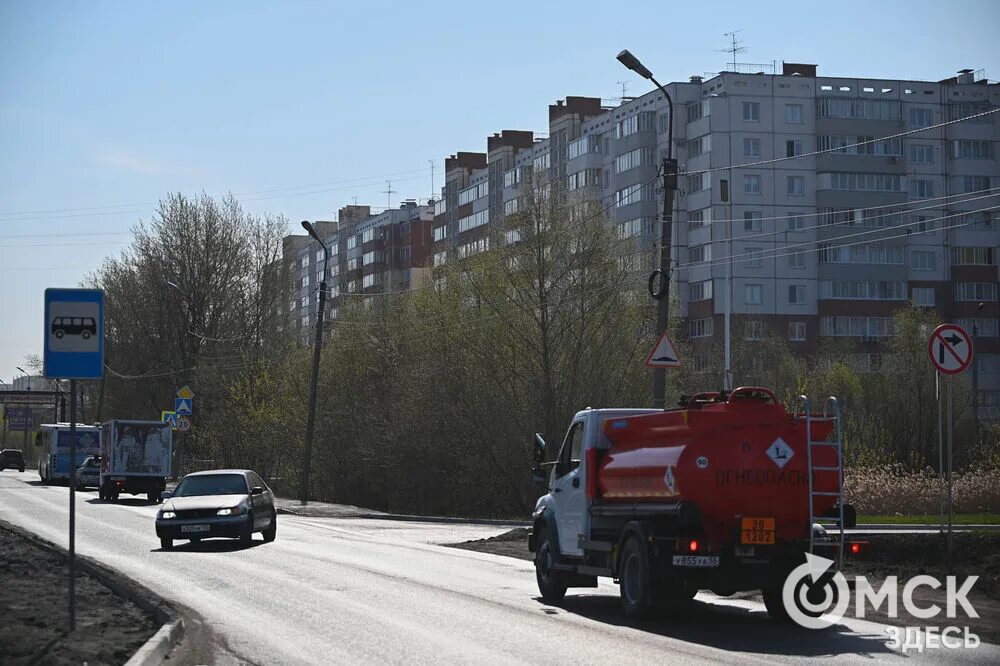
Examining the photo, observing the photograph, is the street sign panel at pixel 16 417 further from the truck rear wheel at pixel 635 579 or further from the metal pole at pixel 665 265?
the truck rear wheel at pixel 635 579

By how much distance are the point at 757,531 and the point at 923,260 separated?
85.5 metres

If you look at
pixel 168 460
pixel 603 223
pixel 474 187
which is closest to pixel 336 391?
pixel 168 460

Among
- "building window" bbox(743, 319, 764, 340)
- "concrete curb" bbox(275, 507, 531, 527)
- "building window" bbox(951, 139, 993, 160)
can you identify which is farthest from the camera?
"building window" bbox(951, 139, 993, 160)

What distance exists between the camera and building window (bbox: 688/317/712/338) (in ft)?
287

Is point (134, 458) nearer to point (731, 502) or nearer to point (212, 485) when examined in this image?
point (212, 485)

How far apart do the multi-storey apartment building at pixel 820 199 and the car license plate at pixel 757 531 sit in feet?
234

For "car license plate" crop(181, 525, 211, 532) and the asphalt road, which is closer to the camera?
the asphalt road

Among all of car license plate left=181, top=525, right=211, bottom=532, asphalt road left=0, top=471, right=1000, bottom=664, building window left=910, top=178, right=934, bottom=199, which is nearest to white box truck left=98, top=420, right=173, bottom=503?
asphalt road left=0, top=471, right=1000, bottom=664

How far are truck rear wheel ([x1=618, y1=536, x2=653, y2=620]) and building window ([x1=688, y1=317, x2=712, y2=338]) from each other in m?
72.8

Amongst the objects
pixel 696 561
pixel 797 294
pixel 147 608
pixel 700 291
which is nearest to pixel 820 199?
pixel 797 294

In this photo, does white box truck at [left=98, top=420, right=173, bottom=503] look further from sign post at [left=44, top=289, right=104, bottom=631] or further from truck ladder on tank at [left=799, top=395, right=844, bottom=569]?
truck ladder on tank at [left=799, top=395, right=844, bottom=569]

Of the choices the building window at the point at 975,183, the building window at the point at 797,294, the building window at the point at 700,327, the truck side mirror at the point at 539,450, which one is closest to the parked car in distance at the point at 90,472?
the building window at the point at 700,327

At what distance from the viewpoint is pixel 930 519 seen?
31438 mm

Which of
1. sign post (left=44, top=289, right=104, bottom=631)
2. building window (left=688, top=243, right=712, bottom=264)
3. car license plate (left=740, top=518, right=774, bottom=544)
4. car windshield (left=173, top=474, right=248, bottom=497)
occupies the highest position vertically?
building window (left=688, top=243, right=712, bottom=264)
